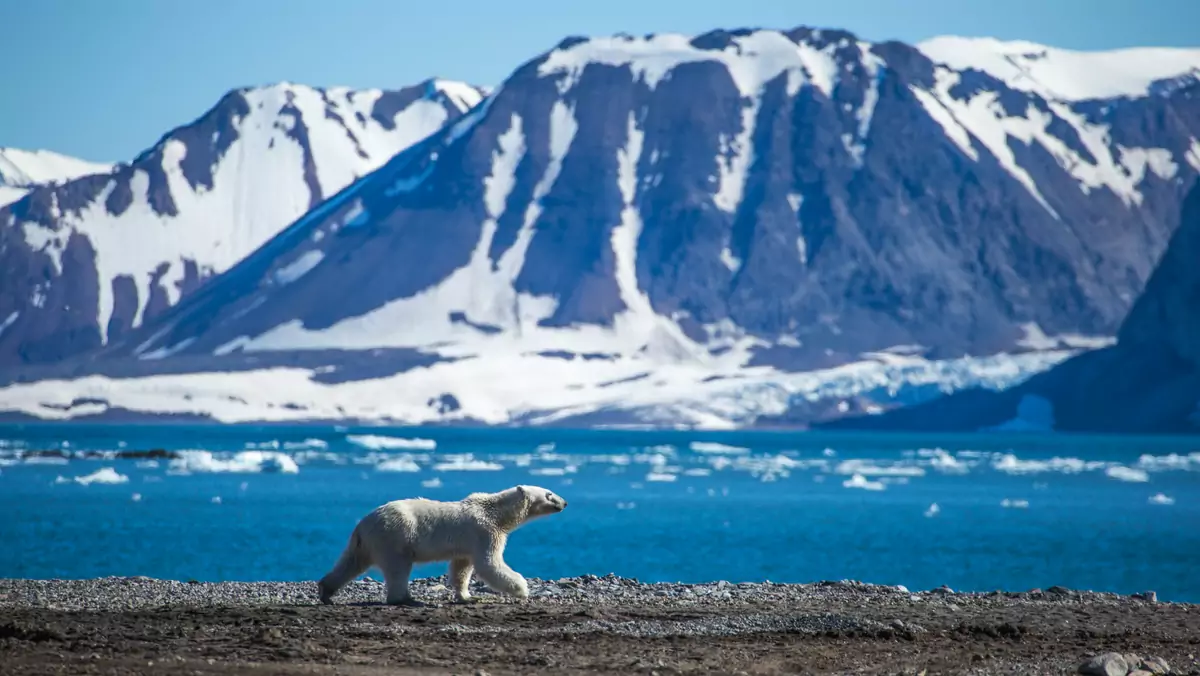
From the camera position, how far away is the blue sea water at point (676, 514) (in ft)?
126

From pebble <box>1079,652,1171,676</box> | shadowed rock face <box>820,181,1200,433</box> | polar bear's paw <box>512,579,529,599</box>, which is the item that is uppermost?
shadowed rock face <box>820,181,1200,433</box>

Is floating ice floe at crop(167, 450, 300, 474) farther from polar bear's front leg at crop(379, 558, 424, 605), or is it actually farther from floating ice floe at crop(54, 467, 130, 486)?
polar bear's front leg at crop(379, 558, 424, 605)

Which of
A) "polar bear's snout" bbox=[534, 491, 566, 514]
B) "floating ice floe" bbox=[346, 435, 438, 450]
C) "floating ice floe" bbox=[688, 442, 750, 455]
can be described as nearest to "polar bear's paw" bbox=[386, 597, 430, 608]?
"polar bear's snout" bbox=[534, 491, 566, 514]

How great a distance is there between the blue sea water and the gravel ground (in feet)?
47.0

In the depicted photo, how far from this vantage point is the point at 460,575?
18.8 meters

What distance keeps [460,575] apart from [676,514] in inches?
1551

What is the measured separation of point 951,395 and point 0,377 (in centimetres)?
10531

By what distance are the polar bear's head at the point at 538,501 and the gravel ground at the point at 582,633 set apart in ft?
3.28

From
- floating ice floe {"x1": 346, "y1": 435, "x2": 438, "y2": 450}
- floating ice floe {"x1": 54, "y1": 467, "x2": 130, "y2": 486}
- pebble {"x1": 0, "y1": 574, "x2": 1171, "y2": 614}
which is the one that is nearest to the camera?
pebble {"x1": 0, "y1": 574, "x2": 1171, "y2": 614}

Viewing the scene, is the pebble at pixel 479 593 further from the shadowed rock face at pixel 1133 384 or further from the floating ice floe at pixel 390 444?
the shadowed rock face at pixel 1133 384

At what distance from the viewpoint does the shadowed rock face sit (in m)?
153

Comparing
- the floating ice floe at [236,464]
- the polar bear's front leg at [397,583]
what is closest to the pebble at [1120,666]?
the polar bear's front leg at [397,583]

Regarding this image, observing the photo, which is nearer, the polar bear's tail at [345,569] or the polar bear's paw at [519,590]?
the polar bear's tail at [345,569]

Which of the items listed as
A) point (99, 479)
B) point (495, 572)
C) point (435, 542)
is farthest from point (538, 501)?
point (99, 479)
